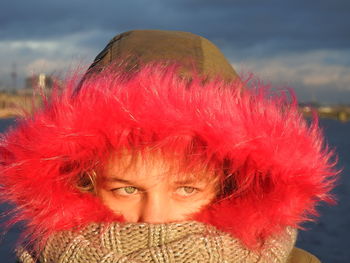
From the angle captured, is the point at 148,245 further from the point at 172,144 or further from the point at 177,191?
the point at 172,144

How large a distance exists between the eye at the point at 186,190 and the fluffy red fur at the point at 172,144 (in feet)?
0.30

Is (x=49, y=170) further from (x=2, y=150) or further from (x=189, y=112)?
(x=189, y=112)

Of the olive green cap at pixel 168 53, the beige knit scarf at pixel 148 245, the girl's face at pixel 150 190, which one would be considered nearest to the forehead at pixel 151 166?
the girl's face at pixel 150 190

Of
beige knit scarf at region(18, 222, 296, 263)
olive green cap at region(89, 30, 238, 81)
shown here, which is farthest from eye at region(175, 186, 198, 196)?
olive green cap at region(89, 30, 238, 81)

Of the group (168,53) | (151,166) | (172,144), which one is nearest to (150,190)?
(151,166)

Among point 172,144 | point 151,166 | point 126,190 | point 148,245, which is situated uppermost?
point 172,144

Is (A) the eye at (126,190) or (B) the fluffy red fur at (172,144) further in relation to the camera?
(A) the eye at (126,190)

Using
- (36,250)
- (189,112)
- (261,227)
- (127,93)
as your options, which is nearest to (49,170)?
(36,250)

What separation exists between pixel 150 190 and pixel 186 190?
166mm

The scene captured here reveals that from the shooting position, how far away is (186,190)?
1.95 meters

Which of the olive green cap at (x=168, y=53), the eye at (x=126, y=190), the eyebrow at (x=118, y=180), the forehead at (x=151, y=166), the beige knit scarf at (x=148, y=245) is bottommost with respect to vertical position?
the beige knit scarf at (x=148, y=245)

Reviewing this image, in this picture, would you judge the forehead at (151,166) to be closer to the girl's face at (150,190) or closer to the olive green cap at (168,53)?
the girl's face at (150,190)

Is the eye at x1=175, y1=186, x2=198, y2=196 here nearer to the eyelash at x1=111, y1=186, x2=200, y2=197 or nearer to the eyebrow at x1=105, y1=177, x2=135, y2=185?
the eyelash at x1=111, y1=186, x2=200, y2=197

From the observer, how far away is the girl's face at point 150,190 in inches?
72.9
